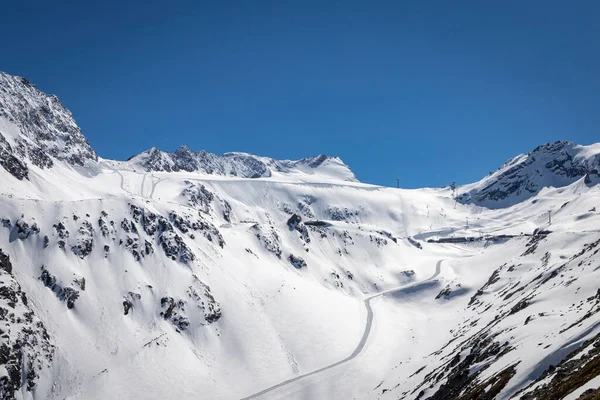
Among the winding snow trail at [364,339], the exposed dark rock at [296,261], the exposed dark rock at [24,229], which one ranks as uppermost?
the exposed dark rock at [24,229]

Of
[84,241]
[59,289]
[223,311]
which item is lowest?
[223,311]

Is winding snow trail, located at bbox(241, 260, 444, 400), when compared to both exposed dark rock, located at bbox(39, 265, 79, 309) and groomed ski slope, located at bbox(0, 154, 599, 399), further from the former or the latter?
exposed dark rock, located at bbox(39, 265, 79, 309)

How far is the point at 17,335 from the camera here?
85.5 metres

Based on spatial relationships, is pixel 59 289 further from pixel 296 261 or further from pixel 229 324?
pixel 296 261

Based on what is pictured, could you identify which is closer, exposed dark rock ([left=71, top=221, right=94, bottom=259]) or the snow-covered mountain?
the snow-covered mountain

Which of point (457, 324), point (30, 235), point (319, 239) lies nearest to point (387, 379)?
point (457, 324)

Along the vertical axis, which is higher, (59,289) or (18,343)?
(59,289)

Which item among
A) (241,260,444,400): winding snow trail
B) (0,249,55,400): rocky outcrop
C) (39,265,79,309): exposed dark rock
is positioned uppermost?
(39,265,79,309): exposed dark rock

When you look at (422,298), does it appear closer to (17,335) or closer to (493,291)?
(493,291)

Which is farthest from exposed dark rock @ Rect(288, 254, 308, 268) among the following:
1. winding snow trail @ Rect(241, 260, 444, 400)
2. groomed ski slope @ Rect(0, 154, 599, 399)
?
winding snow trail @ Rect(241, 260, 444, 400)

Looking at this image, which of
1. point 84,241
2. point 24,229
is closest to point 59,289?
point 84,241

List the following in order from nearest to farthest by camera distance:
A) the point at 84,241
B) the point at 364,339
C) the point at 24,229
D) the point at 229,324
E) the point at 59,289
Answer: the point at 59,289
the point at 24,229
the point at 84,241
the point at 229,324
the point at 364,339

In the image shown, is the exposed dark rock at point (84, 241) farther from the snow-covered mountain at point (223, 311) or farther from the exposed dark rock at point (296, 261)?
the exposed dark rock at point (296, 261)

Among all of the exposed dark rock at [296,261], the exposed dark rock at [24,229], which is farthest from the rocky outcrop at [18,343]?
the exposed dark rock at [296,261]
